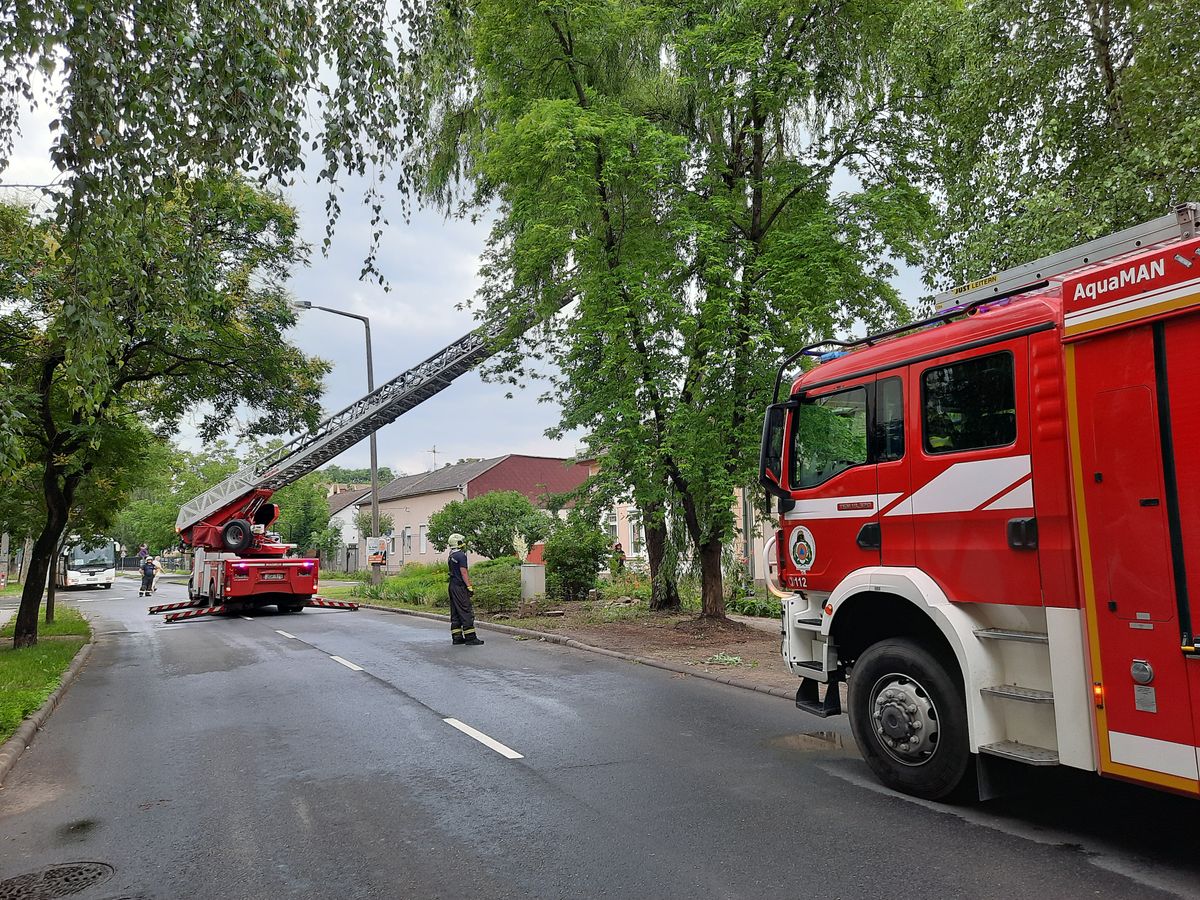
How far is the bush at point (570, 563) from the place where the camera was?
21.5 metres

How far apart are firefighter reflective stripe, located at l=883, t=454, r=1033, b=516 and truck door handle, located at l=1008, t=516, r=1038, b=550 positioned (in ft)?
0.31

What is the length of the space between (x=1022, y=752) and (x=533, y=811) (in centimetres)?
296

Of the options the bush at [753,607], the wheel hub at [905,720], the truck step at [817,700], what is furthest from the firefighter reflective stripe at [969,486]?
the bush at [753,607]

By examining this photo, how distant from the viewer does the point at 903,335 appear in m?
6.02

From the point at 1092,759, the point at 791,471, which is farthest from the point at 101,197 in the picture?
the point at 1092,759

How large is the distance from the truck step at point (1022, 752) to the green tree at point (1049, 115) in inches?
259

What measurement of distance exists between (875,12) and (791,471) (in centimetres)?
1039

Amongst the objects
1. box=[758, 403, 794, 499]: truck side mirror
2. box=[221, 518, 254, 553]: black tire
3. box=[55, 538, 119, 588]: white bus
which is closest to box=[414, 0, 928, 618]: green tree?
box=[758, 403, 794, 499]: truck side mirror

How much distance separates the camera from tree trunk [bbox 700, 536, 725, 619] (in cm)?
1512

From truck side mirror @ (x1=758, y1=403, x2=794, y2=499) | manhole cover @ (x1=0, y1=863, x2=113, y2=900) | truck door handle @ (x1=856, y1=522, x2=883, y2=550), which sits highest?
truck side mirror @ (x1=758, y1=403, x2=794, y2=499)

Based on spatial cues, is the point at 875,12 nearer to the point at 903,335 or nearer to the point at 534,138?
the point at 534,138

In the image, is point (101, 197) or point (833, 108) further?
point (833, 108)

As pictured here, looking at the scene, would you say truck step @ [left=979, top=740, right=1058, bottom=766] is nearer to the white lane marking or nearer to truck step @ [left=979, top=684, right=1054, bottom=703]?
truck step @ [left=979, top=684, right=1054, bottom=703]

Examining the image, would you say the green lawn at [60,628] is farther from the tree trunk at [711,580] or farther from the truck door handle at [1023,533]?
the truck door handle at [1023,533]
